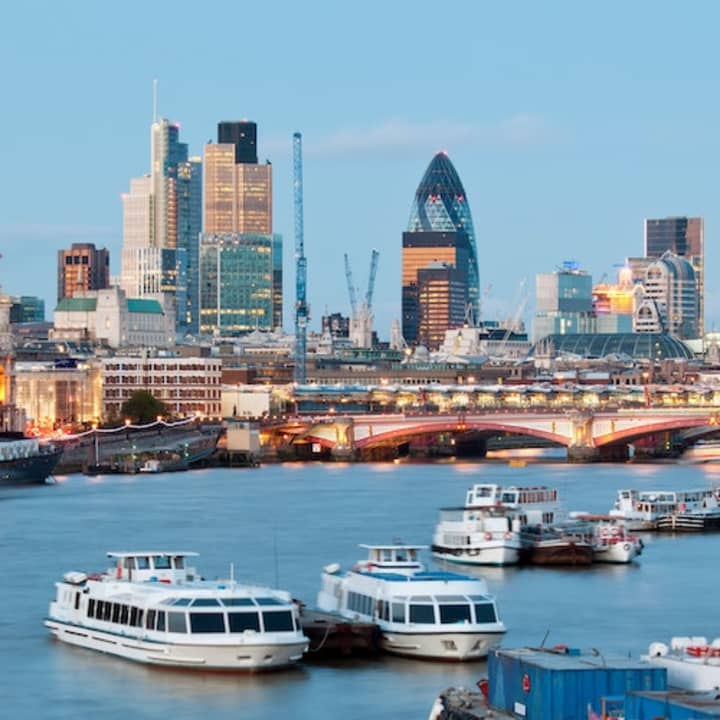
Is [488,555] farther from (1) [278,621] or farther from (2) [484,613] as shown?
(1) [278,621]

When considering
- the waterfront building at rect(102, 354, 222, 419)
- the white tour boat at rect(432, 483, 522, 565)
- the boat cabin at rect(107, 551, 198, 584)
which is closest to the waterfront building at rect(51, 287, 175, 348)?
the waterfront building at rect(102, 354, 222, 419)

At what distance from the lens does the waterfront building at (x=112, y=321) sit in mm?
187125

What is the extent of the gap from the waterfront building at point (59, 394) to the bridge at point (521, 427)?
18.9 metres

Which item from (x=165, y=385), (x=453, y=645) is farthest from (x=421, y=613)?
(x=165, y=385)

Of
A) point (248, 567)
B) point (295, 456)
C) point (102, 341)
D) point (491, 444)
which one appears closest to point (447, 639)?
point (248, 567)

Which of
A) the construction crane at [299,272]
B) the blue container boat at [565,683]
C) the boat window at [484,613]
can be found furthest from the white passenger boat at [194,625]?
the construction crane at [299,272]

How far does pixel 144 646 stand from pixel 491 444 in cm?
8227

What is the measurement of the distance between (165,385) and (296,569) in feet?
252

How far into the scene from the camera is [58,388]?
380 ft

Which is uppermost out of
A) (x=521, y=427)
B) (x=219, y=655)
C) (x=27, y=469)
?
(x=521, y=427)

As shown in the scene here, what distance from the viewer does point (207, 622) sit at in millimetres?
30750

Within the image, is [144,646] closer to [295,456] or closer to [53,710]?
[53,710]

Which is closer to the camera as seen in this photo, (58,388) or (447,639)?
(447,639)

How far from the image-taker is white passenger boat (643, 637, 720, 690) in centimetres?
2467
